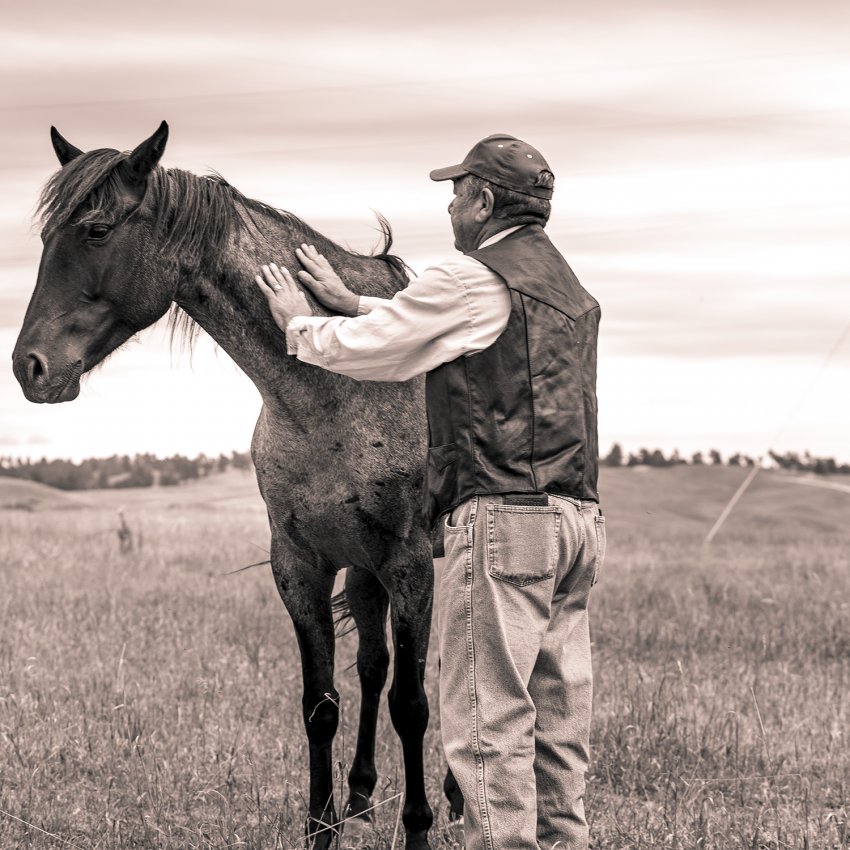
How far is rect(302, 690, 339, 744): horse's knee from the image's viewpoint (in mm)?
5062

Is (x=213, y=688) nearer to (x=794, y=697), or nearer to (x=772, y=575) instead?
(x=794, y=697)

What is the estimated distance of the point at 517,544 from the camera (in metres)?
3.71

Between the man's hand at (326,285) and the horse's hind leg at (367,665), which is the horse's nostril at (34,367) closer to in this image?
the man's hand at (326,285)

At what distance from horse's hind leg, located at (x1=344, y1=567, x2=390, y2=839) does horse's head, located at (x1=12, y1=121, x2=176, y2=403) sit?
1996 mm

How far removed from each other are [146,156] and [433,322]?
125 cm

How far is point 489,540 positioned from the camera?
12.1ft

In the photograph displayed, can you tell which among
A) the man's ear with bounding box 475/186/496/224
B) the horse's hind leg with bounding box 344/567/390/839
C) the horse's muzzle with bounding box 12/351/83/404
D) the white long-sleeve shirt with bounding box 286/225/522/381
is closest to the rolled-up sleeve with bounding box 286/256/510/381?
the white long-sleeve shirt with bounding box 286/225/522/381

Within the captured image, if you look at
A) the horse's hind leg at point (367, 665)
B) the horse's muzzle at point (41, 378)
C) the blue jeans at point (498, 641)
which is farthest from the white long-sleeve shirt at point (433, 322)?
the horse's hind leg at point (367, 665)

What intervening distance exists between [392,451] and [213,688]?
3.48 m

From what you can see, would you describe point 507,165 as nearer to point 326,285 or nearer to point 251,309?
point 326,285

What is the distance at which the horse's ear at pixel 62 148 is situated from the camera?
440 centimetres

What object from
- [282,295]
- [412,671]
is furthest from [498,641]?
[282,295]

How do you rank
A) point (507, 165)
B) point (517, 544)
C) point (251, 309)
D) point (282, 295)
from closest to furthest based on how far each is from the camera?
point (517, 544)
point (507, 165)
point (282, 295)
point (251, 309)

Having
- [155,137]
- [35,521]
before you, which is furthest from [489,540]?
[35,521]
